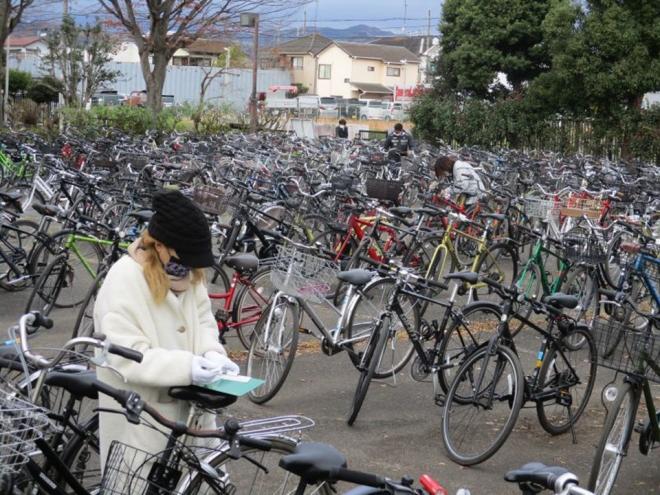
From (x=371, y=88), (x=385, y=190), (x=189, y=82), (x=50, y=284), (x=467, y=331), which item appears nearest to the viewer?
(x=467, y=331)

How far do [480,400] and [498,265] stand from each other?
369 cm

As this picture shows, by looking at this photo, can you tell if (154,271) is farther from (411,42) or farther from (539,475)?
(411,42)

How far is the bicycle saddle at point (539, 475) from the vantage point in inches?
101

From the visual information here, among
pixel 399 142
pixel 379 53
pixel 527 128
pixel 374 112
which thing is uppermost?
pixel 379 53

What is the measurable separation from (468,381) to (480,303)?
0.66 m

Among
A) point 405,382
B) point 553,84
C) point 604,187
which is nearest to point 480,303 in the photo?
point 405,382

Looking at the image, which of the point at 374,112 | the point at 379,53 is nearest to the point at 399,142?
the point at 374,112

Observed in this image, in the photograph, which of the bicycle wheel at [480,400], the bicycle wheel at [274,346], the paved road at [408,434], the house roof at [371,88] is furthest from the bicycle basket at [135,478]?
the house roof at [371,88]

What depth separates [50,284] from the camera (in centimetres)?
746

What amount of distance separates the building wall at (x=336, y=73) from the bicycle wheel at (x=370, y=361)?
74222mm

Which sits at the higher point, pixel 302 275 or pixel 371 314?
pixel 302 275

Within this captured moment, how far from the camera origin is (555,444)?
575 centimetres

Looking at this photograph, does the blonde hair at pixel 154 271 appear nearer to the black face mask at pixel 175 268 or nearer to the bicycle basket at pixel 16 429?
the black face mask at pixel 175 268

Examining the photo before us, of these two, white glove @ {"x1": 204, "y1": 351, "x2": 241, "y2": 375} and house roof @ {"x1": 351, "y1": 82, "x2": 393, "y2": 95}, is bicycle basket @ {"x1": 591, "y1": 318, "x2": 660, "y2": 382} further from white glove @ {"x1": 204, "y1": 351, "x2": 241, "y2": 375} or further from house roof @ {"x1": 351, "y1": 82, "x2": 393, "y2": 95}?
house roof @ {"x1": 351, "y1": 82, "x2": 393, "y2": 95}
